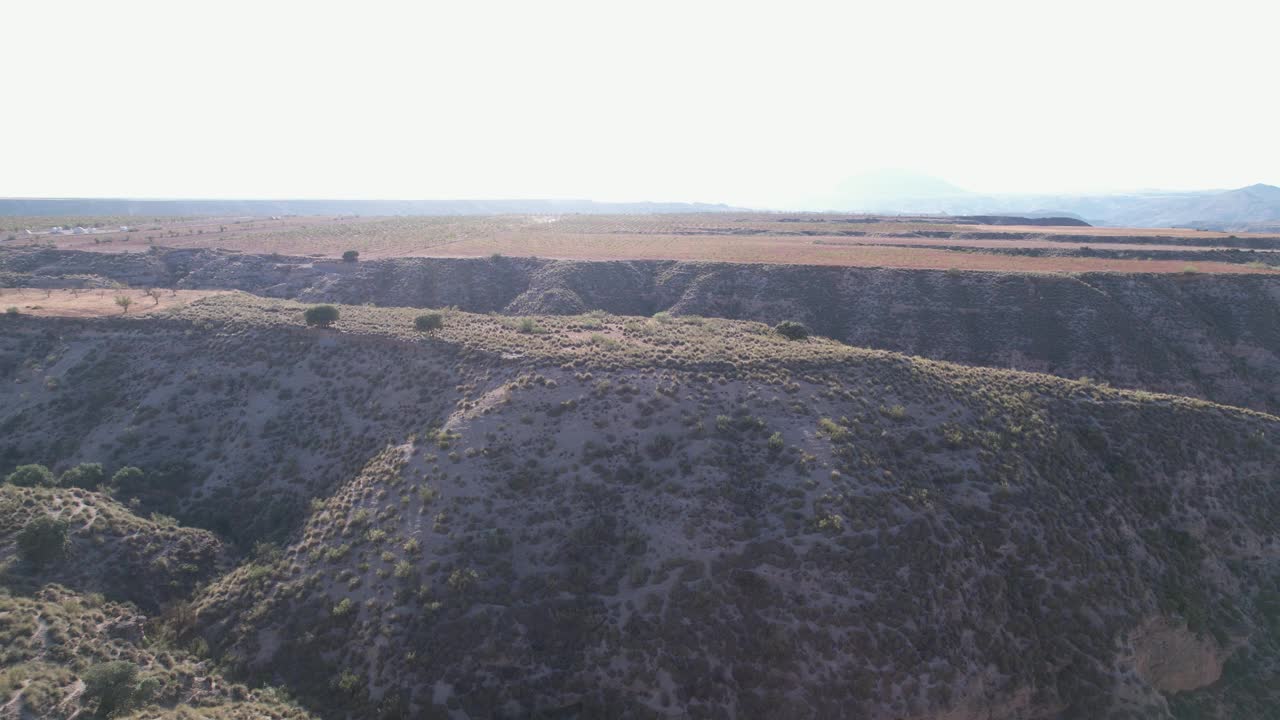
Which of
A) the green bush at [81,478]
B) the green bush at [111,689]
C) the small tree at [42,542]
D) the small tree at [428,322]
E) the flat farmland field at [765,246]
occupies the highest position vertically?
the flat farmland field at [765,246]

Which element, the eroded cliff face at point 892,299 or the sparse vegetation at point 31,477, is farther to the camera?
the eroded cliff face at point 892,299

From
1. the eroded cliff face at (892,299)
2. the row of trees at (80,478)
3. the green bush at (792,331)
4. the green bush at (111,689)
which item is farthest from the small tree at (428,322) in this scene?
the green bush at (792,331)

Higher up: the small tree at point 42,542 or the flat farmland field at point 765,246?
the flat farmland field at point 765,246

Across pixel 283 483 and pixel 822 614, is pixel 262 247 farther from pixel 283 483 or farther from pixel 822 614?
pixel 822 614

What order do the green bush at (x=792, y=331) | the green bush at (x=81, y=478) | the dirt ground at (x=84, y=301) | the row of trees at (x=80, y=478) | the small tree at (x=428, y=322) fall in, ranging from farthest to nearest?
the dirt ground at (x=84, y=301)
the green bush at (x=792, y=331)
the small tree at (x=428, y=322)
the green bush at (x=81, y=478)
the row of trees at (x=80, y=478)

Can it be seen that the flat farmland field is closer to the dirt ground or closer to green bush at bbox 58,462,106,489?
the dirt ground

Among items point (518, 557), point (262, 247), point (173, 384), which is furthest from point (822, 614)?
point (262, 247)

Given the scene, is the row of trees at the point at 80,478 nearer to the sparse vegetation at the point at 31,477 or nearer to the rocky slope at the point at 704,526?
the sparse vegetation at the point at 31,477

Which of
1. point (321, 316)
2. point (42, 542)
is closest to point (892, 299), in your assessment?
point (321, 316)
